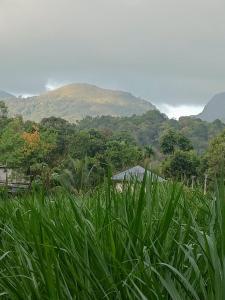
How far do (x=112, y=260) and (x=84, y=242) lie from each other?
0.13 m

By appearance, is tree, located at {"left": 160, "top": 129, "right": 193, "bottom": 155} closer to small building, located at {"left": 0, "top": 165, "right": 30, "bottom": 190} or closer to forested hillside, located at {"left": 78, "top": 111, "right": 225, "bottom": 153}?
forested hillside, located at {"left": 78, "top": 111, "right": 225, "bottom": 153}

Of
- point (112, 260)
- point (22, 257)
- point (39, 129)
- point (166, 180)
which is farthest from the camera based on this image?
point (39, 129)

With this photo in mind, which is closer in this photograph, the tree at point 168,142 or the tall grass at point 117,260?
the tall grass at point 117,260

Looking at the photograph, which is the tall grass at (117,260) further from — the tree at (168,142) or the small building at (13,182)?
the tree at (168,142)

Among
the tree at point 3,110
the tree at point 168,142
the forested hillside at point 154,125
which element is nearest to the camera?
the tree at point 168,142

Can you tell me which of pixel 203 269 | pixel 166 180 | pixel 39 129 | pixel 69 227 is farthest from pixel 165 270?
pixel 39 129

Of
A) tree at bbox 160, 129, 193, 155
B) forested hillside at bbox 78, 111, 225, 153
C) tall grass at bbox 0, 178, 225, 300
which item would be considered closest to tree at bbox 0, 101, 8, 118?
tree at bbox 160, 129, 193, 155

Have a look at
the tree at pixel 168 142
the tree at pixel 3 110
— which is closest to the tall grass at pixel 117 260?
the tree at pixel 168 142

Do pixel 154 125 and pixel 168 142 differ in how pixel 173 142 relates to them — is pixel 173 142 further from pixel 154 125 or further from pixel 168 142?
pixel 154 125

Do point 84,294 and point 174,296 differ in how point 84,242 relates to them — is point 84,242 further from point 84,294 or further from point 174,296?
point 174,296

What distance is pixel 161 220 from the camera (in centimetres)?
230

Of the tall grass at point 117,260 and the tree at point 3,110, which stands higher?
the tree at point 3,110

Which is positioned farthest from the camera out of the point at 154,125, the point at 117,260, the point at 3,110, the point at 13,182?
the point at 154,125

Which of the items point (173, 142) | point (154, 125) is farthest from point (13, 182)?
point (154, 125)
